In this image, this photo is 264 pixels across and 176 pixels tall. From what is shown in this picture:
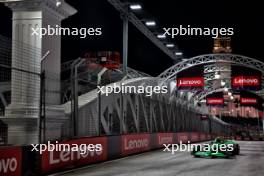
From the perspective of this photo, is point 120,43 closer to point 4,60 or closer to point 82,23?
point 82,23

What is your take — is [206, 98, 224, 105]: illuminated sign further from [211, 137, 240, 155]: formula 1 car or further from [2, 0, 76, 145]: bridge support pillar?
[2, 0, 76, 145]: bridge support pillar

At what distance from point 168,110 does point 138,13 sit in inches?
330

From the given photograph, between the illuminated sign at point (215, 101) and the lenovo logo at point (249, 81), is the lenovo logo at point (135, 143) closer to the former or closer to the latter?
the lenovo logo at point (249, 81)

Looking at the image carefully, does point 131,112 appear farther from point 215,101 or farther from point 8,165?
point 215,101

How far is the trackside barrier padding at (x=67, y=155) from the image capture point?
11625 millimetres

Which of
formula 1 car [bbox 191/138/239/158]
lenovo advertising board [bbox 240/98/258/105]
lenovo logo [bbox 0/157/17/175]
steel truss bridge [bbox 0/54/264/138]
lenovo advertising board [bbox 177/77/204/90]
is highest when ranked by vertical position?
lenovo advertising board [bbox 177/77/204/90]

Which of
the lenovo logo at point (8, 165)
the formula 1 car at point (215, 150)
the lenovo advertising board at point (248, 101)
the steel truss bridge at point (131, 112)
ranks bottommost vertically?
the formula 1 car at point (215, 150)

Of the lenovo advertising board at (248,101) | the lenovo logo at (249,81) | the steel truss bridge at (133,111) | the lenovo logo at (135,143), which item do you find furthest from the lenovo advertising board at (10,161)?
the lenovo advertising board at (248,101)

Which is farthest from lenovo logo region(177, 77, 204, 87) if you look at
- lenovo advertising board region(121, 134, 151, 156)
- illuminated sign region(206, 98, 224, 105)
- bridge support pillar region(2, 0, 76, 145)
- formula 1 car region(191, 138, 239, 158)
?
bridge support pillar region(2, 0, 76, 145)

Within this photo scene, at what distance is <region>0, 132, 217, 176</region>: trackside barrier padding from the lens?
11.6m

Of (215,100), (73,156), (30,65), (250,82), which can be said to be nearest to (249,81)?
(250,82)

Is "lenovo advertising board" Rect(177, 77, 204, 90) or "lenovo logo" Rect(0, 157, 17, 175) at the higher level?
"lenovo advertising board" Rect(177, 77, 204, 90)

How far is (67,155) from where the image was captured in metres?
15.1

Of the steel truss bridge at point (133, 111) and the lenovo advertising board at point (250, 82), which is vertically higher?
the lenovo advertising board at point (250, 82)
